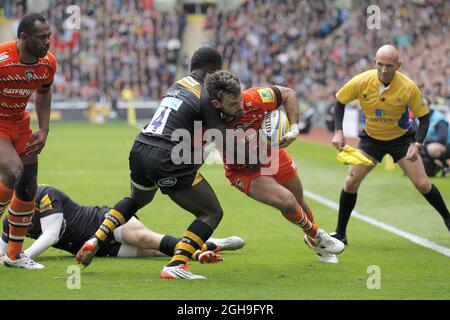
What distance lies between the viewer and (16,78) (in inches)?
345

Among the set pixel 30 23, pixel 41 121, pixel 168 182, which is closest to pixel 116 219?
pixel 168 182

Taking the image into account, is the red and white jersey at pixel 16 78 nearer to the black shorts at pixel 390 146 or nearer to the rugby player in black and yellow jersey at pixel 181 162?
the rugby player in black and yellow jersey at pixel 181 162

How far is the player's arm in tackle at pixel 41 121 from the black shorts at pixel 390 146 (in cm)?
391

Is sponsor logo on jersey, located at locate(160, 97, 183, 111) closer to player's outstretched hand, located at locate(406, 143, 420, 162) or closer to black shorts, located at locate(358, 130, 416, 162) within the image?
player's outstretched hand, located at locate(406, 143, 420, 162)

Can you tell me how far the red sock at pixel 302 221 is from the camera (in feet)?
30.3

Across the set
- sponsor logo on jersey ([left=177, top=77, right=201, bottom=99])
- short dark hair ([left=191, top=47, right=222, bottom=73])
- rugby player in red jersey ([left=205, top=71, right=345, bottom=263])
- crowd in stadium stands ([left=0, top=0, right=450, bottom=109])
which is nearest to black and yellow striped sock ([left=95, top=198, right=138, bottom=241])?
rugby player in red jersey ([left=205, top=71, right=345, bottom=263])

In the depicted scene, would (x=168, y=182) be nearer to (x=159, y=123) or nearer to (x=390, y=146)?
(x=159, y=123)

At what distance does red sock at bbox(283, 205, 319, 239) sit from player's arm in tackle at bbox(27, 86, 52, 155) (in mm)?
2455

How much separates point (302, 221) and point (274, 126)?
124 cm

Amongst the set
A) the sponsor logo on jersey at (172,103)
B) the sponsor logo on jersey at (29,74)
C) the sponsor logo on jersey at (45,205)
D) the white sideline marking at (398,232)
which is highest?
the sponsor logo on jersey at (29,74)

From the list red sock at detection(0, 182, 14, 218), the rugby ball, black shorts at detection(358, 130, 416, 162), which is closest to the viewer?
red sock at detection(0, 182, 14, 218)

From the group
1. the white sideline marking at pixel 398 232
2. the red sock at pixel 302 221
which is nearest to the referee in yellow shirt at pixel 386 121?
the white sideline marking at pixel 398 232

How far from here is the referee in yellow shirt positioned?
35.4ft
